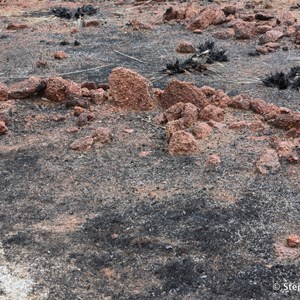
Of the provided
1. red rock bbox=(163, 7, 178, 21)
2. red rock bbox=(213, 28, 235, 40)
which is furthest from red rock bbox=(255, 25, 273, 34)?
red rock bbox=(163, 7, 178, 21)

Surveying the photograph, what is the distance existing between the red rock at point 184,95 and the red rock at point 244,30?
3.69 m

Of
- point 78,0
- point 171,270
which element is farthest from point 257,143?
point 78,0

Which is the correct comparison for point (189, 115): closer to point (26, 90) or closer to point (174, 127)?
point (174, 127)

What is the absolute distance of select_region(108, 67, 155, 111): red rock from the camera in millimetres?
6520

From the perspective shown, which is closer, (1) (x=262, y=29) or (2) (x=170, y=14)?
(1) (x=262, y=29)

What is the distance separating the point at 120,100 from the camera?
21.5ft

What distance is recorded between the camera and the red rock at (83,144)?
5684mm

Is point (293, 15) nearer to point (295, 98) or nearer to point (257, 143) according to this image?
point (295, 98)

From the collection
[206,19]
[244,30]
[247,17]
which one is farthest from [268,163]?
[247,17]

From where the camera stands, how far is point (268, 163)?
16.9 ft

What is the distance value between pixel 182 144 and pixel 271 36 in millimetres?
4676

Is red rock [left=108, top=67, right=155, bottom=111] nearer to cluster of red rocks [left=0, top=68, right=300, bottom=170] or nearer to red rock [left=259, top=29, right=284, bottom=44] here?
cluster of red rocks [left=0, top=68, right=300, bottom=170]

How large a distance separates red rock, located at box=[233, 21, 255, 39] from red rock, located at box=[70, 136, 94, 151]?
15.7ft

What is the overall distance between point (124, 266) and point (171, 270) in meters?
0.29
